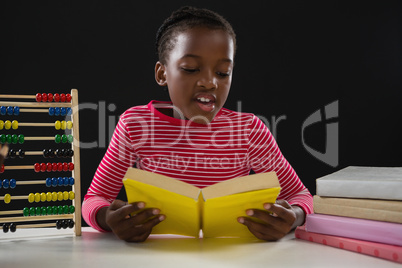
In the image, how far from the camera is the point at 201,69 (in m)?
1.33

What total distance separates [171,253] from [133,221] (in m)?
0.14

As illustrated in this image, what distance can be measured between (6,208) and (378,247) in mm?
2131

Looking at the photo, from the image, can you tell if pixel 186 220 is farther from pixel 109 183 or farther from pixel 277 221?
pixel 109 183

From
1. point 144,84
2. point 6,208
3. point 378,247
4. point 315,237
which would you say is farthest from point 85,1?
point 378,247

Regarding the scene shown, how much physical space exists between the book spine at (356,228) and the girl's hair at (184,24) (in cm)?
65

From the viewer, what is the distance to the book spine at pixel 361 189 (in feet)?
3.18

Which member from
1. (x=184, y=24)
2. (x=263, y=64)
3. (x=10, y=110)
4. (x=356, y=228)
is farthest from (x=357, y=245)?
(x=263, y=64)

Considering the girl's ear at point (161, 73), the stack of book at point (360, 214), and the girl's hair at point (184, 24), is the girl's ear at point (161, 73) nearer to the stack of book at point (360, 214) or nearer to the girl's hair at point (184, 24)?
the girl's hair at point (184, 24)

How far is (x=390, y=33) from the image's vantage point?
3.00 metres

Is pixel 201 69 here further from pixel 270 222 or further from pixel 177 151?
pixel 270 222

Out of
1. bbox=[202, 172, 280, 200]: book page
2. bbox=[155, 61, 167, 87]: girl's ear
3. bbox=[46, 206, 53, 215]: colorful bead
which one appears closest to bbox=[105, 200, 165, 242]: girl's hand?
bbox=[202, 172, 280, 200]: book page

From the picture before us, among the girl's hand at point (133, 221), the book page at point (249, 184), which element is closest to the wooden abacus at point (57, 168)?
the girl's hand at point (133, 221)

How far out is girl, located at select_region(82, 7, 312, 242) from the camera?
4.40 ft

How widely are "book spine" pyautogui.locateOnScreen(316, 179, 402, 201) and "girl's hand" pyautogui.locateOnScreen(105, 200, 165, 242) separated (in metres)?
0.39
